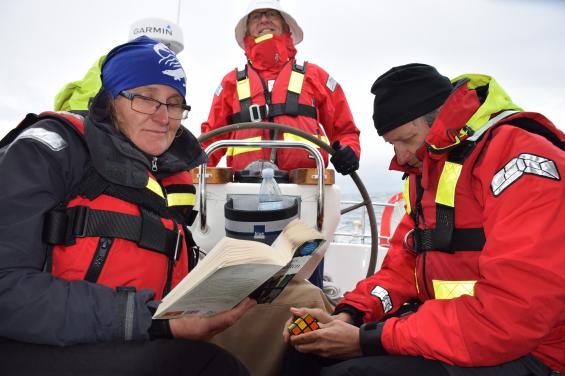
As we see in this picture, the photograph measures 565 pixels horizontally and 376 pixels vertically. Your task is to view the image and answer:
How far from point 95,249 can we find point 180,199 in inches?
18.2

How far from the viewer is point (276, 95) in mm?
2863

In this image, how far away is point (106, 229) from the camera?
3.56ft

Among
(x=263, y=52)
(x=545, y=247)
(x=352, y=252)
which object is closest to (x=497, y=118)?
(x=545, y=247)

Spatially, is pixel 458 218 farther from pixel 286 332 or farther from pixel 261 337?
pixel 261 337

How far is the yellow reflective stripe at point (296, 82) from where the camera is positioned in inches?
112

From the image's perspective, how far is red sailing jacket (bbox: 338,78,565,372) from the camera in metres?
1.02

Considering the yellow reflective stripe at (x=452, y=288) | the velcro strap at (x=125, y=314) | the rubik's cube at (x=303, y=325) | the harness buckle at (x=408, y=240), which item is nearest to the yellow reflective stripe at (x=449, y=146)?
the yellow reflective stripe at (x=452, y=288)

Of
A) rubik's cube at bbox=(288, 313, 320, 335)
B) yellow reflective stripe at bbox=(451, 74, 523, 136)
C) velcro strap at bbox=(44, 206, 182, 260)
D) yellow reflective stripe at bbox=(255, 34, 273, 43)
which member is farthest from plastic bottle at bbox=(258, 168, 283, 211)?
yellow reflective stripe at bbox=(255, 34, 273, 43)

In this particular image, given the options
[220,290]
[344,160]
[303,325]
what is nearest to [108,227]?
[220,290]

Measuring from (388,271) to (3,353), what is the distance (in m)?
1.29

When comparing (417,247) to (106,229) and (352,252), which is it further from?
(352,252)

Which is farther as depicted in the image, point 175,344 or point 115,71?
point 115,71

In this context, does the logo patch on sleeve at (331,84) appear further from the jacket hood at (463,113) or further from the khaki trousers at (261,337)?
the khaki trousers at (261,337)

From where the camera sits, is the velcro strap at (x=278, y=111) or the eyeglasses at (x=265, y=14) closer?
the velcro strap at (x=278, y=111)
